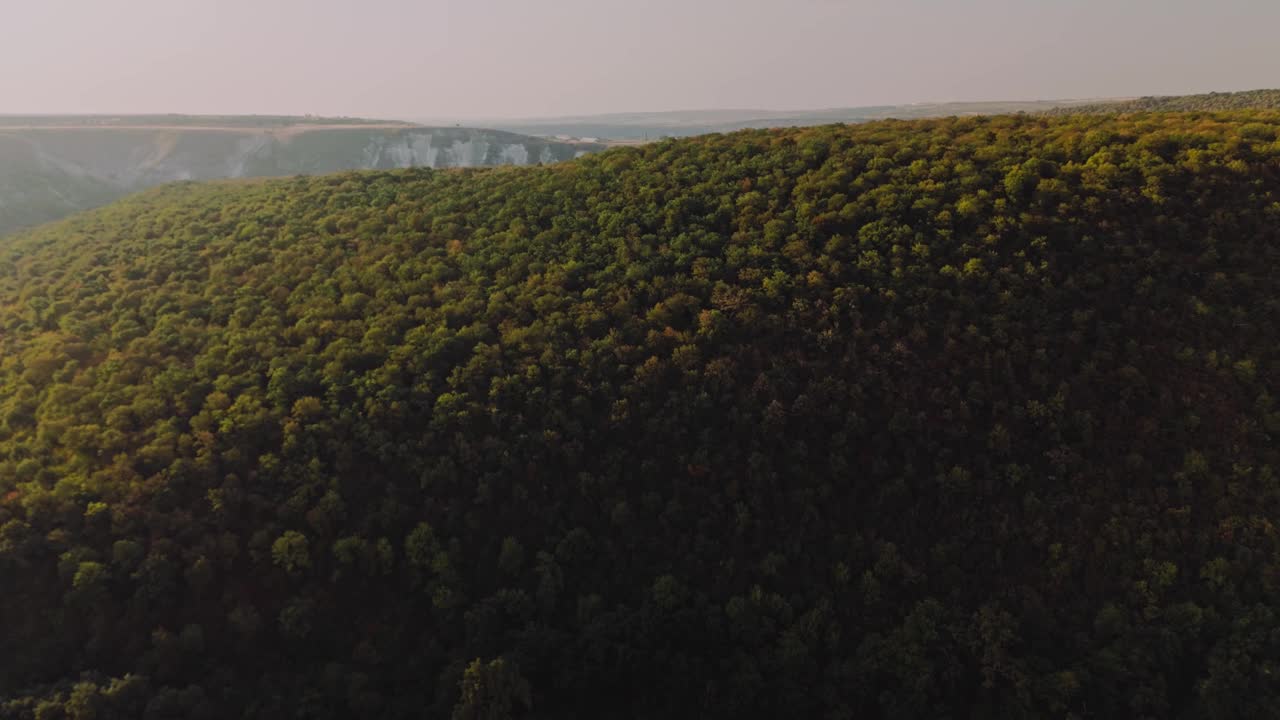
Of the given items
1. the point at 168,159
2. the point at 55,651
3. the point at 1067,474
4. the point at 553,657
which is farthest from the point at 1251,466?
the point at 168,159

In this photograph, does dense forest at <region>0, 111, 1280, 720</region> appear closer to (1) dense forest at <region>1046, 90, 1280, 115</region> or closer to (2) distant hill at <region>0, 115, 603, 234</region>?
(1) dense forest at <region>1046, 90, 1280, 115</region>

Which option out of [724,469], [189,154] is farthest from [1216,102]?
[189,154]

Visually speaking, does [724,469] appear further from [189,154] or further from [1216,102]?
[189,154]

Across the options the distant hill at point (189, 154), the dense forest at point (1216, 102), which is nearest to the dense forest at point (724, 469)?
the dense forest at point (1216, 102)

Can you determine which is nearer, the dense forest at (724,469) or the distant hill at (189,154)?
the dense forest at (724,469)

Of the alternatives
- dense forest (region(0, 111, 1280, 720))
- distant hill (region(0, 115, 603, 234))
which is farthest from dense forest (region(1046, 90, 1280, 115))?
distant hill (region(0, 115, 603, 234))

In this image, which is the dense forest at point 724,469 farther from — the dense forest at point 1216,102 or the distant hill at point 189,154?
the distant hill at point 189,154
